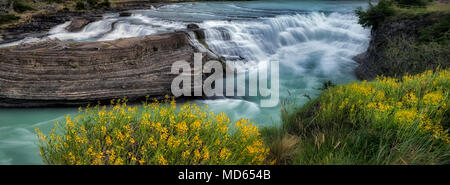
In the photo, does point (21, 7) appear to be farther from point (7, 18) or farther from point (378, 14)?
point (378, 14)

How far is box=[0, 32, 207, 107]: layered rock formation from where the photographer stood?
6887mm

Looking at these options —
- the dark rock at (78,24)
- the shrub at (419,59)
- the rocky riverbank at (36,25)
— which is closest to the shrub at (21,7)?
the rocky riverbank at (36,25)

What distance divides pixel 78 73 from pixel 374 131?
7.24m

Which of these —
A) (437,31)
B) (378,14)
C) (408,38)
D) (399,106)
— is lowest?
(399,106)

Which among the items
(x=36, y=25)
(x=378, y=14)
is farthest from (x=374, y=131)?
(x=36, y=25)

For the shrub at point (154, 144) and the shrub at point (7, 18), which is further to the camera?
the shrub at point (7, 18)

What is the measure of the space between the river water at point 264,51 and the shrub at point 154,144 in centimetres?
150

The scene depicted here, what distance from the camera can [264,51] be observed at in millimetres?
14508

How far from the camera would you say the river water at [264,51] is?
6289mm

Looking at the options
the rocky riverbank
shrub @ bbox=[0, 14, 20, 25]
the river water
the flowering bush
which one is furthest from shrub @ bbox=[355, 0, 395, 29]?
shrub @ bbox=[0, 14, 20, 25]

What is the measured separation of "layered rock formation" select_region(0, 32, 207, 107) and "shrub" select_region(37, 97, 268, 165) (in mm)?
3517

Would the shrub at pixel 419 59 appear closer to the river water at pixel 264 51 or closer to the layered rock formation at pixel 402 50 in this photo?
the layered rock formation at pixel 402 50

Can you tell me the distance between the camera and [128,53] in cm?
779
